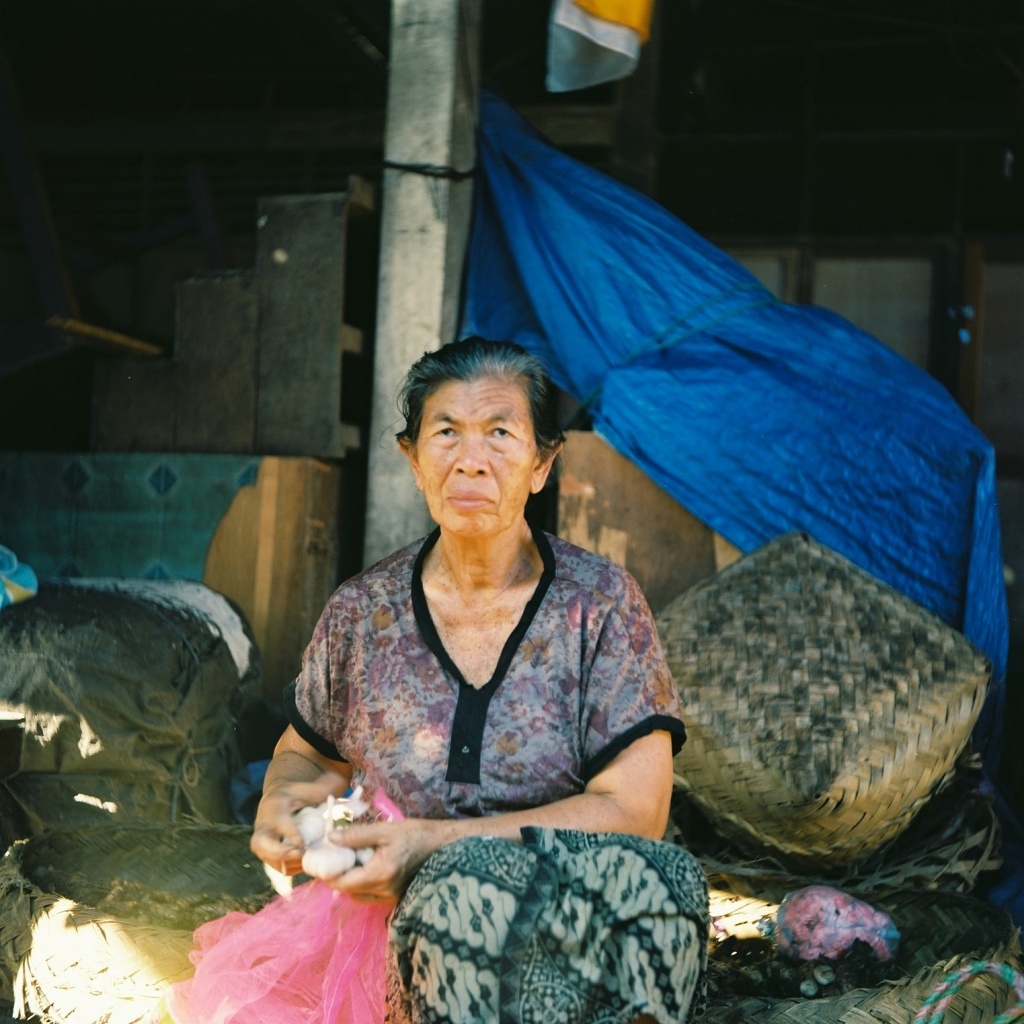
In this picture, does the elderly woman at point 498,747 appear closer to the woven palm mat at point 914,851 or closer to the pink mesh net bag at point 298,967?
the pink mesh net bag at point 298,967

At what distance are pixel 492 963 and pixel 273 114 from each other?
4699mm

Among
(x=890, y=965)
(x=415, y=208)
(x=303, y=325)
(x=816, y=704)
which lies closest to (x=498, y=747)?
(x=890, y=965)

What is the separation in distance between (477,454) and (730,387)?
2.00m

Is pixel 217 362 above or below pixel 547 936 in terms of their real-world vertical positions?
above

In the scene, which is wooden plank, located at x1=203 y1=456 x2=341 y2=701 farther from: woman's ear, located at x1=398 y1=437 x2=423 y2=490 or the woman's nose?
the woman's nose

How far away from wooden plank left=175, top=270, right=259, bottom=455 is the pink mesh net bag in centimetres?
251

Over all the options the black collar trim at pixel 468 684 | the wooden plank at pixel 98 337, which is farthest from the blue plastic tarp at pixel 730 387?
the black collar trim at pixel 468 684

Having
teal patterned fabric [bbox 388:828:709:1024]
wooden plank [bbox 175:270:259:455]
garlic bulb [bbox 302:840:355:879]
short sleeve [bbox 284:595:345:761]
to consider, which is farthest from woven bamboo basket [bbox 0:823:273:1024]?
wooden plank [bbox 175:270:259:455]

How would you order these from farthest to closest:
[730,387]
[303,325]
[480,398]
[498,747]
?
[303,325], [730,387], [480,398], [498,747]

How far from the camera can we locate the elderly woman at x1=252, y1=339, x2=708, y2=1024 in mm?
1989

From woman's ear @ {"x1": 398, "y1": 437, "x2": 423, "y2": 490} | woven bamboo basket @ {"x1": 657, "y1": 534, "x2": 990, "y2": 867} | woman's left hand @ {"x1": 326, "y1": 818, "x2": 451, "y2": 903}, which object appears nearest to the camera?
woman's left hand @ {"x1": 326, "y1": 818, "x2": 451, "y2": 903}

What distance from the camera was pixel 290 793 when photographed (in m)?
2.46

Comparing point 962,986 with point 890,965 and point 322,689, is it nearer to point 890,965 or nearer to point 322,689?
point 890,965

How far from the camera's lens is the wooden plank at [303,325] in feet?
15.2
